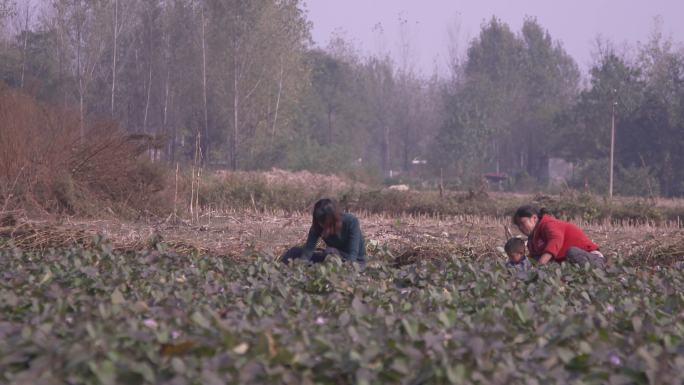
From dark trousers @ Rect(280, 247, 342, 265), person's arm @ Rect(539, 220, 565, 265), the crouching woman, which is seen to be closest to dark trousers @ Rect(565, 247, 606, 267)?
person's arm @ Rect(539, 220, 565, 265)

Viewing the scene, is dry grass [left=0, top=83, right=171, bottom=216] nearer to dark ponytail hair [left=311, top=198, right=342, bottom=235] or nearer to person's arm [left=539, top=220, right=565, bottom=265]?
dark ponytail hair [left=311, top=198, right=342, bottom=235]

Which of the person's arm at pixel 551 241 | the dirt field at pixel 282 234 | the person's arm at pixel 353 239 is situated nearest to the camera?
the person's arm at pixel 551 241

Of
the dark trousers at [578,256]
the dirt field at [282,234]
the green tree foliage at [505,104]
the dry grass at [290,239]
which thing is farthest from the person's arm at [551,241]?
the green tree foliage at [505,104]

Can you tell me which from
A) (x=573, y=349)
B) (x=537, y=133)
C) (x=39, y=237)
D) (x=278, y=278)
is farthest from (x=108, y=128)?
(x=537, y=133)

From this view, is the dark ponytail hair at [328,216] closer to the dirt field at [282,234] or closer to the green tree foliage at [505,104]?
the dirt field at [282,234]

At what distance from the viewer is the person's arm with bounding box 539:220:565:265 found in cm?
728

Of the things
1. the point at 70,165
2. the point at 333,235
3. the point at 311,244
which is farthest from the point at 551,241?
the point at 70,165

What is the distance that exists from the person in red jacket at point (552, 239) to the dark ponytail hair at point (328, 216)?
61.9 inches

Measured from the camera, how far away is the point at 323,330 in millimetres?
3654

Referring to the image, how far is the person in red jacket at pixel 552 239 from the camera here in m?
7.38

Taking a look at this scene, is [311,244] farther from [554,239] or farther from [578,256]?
[578,256]

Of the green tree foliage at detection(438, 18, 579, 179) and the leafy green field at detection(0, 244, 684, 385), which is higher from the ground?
the green tree foliage at detection(438, 18, 579, 179)

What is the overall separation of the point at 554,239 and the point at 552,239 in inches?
0.7

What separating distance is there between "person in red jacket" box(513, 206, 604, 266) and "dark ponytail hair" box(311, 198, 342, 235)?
5.16ft
